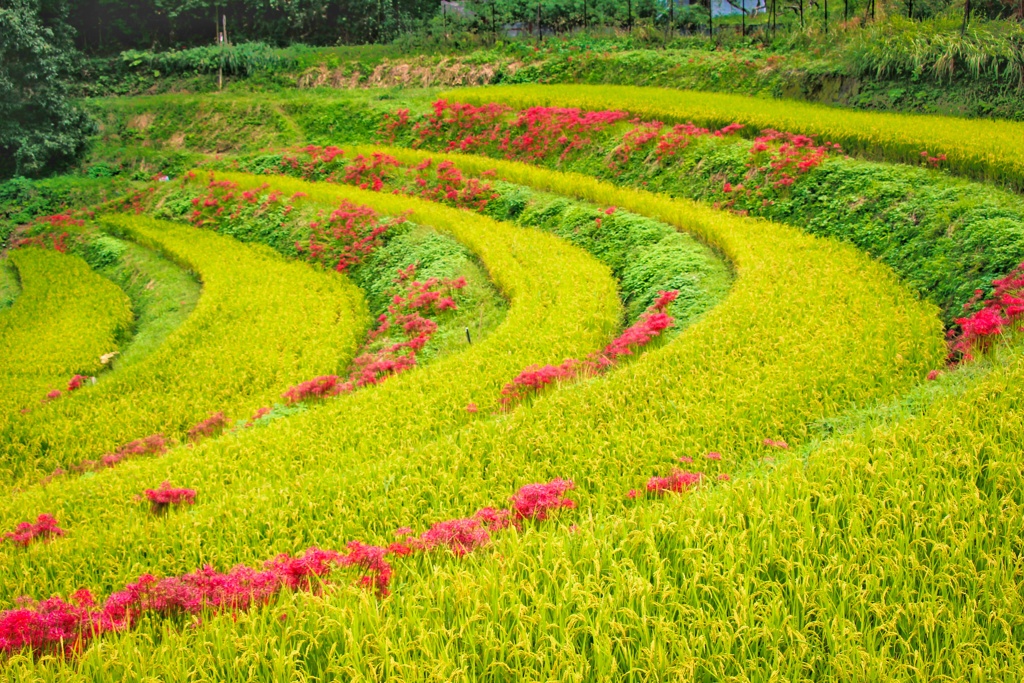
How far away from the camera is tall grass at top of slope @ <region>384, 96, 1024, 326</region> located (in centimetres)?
951

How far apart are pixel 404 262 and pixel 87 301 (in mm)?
7182

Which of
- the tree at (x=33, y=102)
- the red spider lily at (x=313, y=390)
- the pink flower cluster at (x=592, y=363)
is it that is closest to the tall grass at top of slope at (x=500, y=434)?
the pink flower cluster at (x=592, y=363)

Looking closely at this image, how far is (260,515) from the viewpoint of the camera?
5.84m

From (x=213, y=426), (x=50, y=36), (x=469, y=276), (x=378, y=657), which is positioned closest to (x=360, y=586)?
(x=378, y=657)

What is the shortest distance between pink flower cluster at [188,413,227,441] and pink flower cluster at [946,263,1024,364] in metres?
8.48

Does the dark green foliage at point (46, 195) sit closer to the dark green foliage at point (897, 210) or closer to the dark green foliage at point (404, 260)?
the dark green foliage at point (404, 260)

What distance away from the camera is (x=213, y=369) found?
11.4 m

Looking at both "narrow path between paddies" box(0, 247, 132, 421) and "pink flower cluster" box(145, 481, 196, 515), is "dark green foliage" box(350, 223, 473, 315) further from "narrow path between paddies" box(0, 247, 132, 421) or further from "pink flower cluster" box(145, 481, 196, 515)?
"pink flower cluster" box(145, 481, 196, 515)

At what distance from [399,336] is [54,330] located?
759cm

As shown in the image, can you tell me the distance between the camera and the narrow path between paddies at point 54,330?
463 inches

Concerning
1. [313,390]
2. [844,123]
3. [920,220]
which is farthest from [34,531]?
[844,123]

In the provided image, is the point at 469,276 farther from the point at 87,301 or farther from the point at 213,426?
the point at 87,301

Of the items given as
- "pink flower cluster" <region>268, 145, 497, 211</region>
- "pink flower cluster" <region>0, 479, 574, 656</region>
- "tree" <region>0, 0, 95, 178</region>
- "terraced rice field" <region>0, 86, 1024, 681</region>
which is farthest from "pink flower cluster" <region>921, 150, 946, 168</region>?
"tree" <region>0, 0, 95, 178</region>

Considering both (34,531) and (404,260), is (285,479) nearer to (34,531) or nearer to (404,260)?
(34,531)
